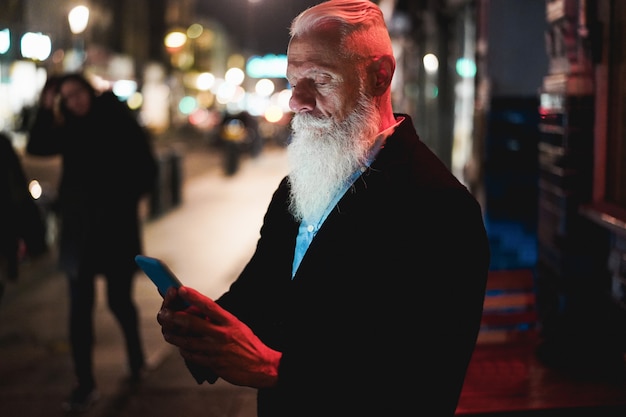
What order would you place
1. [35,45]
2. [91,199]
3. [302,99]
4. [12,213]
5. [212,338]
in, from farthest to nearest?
[35,45]
[91,199]
[12,213]
[302,99]
[212,338]

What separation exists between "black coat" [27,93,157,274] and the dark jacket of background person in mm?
642

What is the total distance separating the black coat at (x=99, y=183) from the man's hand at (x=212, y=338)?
3.52 meters

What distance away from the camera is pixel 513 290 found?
4770 mm

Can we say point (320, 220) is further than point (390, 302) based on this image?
Yes

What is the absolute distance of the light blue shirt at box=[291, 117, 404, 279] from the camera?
6.21ft

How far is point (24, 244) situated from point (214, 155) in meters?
28.5

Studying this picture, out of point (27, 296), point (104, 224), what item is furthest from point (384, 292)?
point (27, 296)

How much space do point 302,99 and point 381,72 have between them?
22 cm

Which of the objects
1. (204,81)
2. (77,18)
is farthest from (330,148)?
(204,81)

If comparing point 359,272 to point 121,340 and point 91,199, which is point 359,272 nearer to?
point 91,199

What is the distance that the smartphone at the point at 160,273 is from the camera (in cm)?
170

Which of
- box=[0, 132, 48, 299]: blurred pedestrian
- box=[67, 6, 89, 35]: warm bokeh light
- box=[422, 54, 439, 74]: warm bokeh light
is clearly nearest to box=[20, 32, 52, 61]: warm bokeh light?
box=[67, 6, 89, 35]: warm bokeh light

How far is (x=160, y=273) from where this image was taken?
1712 mm

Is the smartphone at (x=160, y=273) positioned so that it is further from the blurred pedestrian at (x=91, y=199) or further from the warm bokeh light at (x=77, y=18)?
the warm bokeh light at (x=77, y=18)
